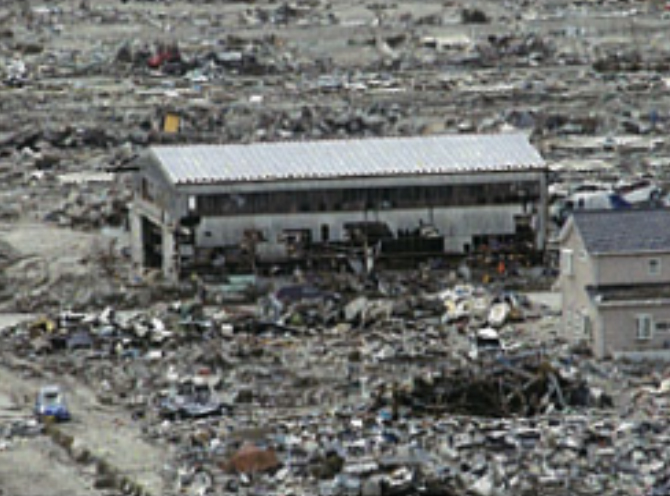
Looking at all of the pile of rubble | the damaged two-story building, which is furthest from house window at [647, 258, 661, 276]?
the pile of rubble

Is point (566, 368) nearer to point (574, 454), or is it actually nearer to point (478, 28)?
point (574, 454)

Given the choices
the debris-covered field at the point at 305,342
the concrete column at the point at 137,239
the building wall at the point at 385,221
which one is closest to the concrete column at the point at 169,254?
the debris-covered field at the point at 305,342

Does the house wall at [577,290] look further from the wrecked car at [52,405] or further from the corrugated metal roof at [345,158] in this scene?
the wrecked car at [52,405]

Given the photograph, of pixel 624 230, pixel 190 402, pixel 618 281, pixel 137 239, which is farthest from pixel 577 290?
pixel 137 239

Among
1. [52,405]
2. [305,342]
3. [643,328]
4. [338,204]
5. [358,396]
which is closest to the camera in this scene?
[52,405]

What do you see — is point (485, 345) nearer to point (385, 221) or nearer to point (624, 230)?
point (624, 230)
